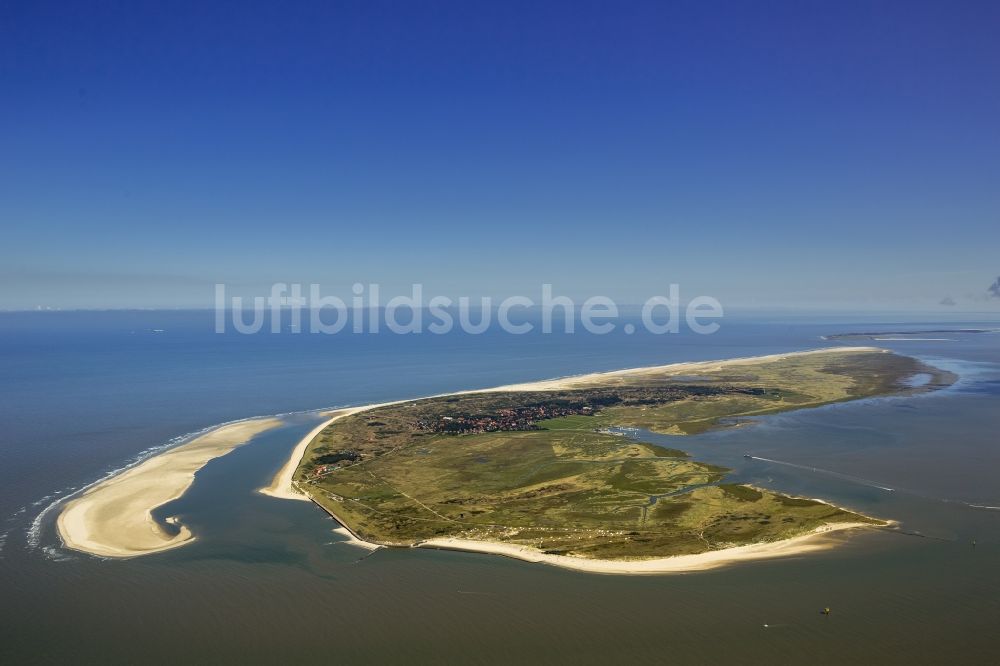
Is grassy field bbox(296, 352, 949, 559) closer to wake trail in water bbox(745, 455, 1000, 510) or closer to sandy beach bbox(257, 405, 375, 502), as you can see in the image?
sandy beach bbox(257, 405, 375, 502)

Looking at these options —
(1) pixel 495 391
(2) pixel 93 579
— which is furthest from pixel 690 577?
(1) pixel 495 391

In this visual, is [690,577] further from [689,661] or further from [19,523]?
[19,523]

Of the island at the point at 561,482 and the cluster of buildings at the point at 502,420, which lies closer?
the island at the point at 561,482

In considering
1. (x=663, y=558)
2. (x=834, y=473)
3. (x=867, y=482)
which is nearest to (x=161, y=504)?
(x=663, y=558)

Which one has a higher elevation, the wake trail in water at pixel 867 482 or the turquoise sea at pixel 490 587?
the wake trail in water at pixel 867 482

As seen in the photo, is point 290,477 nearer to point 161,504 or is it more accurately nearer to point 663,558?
point 161,504

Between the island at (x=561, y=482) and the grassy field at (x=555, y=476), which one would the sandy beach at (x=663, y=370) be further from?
the grassy field at (x=555, y=476)

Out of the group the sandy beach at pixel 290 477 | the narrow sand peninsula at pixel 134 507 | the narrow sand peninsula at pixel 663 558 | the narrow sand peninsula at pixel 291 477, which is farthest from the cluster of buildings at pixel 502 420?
the narrow sand peninsula at pixel 663 558

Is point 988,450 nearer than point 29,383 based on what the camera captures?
Yes
